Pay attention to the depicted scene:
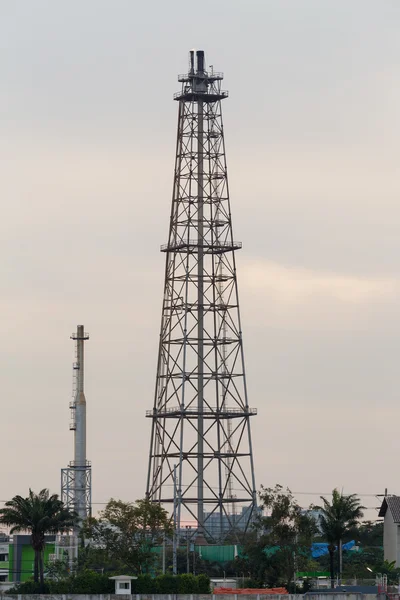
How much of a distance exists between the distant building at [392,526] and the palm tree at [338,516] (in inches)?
312

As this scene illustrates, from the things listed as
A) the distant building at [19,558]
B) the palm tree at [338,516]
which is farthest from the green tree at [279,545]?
the distant building at [19,558]

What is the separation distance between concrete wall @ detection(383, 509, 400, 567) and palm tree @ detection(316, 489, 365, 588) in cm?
840

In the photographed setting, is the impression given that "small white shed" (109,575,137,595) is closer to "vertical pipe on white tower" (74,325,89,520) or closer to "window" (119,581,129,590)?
"window" (119,581,129,590)

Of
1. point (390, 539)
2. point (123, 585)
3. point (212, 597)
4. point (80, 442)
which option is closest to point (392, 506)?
point (390, 539)

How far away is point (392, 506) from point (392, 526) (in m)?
1.79

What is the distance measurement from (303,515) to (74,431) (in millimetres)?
58271

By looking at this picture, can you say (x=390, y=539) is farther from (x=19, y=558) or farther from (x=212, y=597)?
(x=19, y=558)

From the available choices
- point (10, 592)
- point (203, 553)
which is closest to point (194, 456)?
point (203, 553)

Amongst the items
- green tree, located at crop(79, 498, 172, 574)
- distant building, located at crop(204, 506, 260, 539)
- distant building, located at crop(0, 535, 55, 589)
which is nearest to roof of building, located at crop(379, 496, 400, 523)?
distant building, located at crop(204, 506, 260, 539)

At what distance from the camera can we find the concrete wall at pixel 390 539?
129 m

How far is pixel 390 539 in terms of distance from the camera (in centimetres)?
13062

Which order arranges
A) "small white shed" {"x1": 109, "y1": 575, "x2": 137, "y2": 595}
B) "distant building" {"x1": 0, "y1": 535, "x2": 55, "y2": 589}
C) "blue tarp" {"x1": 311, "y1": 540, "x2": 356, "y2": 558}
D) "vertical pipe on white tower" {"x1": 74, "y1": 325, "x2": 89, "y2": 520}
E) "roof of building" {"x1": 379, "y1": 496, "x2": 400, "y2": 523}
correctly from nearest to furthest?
"small white shed" {"x1": 109, "y1": 575, "x2": 137, "y2": 595}, "roof of building" {"x1": 379, "y1": 496, "x2": 400, "y2": 523}, "blue tarp" {"x1": 311, "y1": 540, "x2": 356, "y2": 558}, "distant building" {"x1": 0, "y1": 535, "x2": 55, "y2": 589}, "vertical pipe on white tower" {"x1": 74, "y1": 325, "x2": 89, "y2": 520}

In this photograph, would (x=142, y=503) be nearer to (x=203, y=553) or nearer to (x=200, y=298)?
(x=203, y=553)

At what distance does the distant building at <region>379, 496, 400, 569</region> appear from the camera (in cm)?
12875
